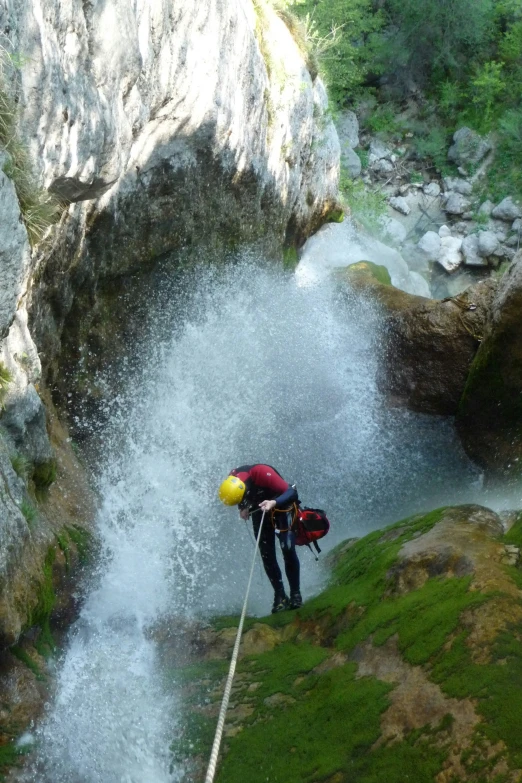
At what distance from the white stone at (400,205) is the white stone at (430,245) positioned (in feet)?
5.52

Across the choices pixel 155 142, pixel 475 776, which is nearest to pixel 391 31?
pixel 155 142

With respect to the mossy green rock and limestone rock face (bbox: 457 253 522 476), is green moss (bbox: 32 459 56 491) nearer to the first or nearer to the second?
the mossy green rock

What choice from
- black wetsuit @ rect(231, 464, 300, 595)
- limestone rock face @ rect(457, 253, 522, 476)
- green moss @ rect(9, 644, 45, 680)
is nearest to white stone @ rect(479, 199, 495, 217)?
limestone rock face @ rect(457, 253, 522, 476)

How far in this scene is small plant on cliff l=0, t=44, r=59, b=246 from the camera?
187 inches

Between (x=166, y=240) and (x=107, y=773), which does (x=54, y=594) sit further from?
(x=166, y=240)

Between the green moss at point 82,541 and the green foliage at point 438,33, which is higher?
the green foliage at point 438,33

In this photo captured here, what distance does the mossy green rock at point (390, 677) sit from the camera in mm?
3781

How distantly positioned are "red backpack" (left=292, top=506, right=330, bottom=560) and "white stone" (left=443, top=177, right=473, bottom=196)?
18131mm

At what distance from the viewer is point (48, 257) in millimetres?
6738

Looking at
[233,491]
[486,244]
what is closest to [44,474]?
[233,491]

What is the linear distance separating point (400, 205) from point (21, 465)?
18700 mm

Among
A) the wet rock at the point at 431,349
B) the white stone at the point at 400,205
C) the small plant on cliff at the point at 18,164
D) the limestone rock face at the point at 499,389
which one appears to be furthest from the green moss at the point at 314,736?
the white stone at the point at 400,205

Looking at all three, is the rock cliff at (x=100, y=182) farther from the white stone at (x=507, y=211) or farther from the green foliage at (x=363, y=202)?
the white stone at (x=507, y=211)

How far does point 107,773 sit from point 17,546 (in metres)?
1.78
